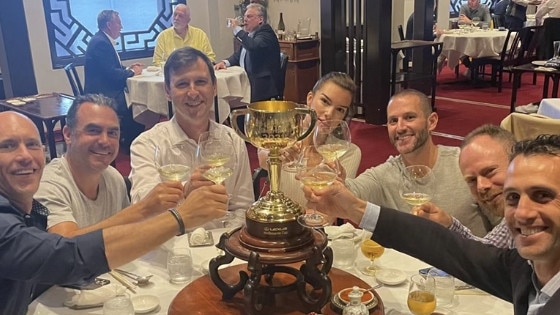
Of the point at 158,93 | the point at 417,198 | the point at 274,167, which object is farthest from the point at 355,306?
the point at 158,93

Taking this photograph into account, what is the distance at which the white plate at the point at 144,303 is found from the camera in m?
1.78

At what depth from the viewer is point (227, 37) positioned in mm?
9227

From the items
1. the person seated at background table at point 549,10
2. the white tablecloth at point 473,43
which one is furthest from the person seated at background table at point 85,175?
the person seated at background table at point 549,10

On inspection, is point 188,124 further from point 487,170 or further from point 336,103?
point 487,170

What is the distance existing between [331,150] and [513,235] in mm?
961

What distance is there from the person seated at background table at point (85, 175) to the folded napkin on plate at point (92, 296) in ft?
1.25

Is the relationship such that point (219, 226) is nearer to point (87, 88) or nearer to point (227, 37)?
point (87, 88)

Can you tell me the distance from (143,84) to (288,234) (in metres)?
4.69

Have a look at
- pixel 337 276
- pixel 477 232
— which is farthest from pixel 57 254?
pixel 477 232

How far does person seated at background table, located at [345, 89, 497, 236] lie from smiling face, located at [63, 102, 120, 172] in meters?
1.08

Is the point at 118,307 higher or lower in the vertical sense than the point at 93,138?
lower

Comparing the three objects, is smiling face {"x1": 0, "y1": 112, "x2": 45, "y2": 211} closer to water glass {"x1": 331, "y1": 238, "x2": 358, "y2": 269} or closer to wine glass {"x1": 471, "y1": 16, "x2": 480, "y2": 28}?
water glass {"x1": 331, "y1": 238, "x2": 358, "y2": 269}

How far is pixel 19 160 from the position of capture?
74.5 inches

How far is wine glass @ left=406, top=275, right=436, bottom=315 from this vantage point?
1671 mm
